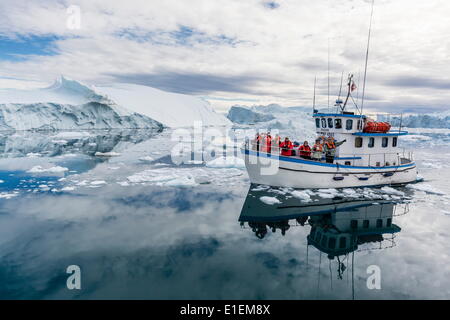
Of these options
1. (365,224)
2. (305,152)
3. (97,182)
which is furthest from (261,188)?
(97,182)

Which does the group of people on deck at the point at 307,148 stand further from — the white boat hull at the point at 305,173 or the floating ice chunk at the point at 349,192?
the floating ice chunk at the point at 349,192

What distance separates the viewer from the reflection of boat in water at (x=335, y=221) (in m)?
7.35

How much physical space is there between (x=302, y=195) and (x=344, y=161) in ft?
9.83

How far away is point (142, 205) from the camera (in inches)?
391

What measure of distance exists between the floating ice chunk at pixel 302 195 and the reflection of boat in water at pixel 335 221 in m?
0.28

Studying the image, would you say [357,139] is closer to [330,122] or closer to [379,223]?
[330,122]

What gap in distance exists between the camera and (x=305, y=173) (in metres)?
11.9

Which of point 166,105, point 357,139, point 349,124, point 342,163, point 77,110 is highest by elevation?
point 166,105

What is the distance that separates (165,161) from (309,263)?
14203mm

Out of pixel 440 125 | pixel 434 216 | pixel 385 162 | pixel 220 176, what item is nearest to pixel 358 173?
pixel 385 162

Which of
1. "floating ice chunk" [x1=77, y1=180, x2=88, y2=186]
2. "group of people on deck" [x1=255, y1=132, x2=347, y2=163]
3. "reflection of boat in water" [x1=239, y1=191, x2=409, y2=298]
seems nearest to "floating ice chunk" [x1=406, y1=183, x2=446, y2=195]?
"reflection of boat in water" [x1=239, y1=191, x2=409, y2=298]

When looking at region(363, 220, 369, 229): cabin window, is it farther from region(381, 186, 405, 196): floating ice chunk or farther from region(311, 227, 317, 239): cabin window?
region(381, 186, 405, 196): floating ice chunk

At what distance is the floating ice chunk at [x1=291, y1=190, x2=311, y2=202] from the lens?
1092cm
